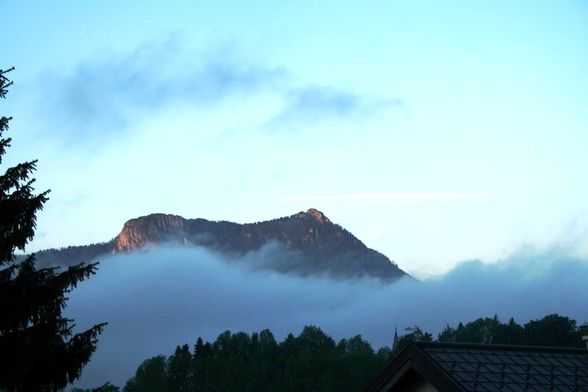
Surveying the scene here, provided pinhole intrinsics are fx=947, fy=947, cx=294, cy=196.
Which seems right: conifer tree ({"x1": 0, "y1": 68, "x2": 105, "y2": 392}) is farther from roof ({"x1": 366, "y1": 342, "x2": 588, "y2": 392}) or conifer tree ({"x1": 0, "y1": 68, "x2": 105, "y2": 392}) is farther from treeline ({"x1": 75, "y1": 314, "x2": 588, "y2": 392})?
treeline ({"x1": 75, "y1": 314, "x2": 588, "y2": 392})

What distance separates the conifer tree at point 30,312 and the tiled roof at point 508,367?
27.1 ft

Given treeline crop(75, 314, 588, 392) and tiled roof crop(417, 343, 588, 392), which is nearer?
tiled roof crop(417, 343, 588, 392)

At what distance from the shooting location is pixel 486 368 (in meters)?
18.5

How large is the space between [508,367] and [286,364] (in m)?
150

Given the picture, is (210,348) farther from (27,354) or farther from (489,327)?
(27,354)

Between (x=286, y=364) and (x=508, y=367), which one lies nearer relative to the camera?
(x=508, y=367)

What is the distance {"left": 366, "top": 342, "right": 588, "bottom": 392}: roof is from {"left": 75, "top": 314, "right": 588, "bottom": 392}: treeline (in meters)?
124

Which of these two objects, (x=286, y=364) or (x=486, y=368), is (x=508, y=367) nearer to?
(x=486, y=368)

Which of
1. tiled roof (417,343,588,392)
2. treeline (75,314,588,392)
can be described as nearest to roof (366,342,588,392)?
tiled roof (417,343,588,392)

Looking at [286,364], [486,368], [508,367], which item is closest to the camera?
[486,368]

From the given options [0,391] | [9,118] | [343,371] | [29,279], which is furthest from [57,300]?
[343,371]

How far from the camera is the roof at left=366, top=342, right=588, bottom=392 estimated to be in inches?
709

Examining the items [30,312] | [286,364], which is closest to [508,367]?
[30,312]

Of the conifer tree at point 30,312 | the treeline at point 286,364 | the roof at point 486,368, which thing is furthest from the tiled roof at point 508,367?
the treeline at point 286,364
